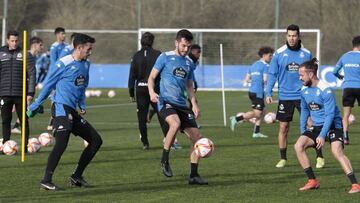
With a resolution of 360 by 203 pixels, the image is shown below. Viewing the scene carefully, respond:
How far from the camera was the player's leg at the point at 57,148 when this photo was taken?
11.7 meters

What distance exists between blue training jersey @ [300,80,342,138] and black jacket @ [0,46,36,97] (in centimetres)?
598

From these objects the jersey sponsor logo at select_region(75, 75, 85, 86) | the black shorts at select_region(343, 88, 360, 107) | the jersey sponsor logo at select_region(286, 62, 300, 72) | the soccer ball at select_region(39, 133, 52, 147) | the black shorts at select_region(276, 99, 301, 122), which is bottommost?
the soccer ball at select_region(39, 133, 52, 147)

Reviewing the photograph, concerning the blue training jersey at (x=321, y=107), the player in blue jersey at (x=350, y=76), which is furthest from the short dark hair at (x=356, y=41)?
the blue training jersey at (x=321, y=107)

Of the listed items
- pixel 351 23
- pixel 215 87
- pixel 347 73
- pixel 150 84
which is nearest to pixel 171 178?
pixel 150 84

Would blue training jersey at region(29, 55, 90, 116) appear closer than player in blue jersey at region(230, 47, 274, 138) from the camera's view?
Yes

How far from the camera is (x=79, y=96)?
479 inches

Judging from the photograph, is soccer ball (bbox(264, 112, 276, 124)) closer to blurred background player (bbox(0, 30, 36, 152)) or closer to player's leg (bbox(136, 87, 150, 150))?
player's leg (bbox(136, 87, 150, 150))

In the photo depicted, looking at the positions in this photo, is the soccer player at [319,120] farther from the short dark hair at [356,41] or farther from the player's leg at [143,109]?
the short dark hair at [356,41]

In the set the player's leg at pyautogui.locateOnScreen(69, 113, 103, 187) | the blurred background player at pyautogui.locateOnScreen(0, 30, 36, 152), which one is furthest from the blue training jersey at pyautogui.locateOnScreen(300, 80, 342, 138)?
the blurred background player at pyautogui.locateOnScreen(0, 30, 36, 152)

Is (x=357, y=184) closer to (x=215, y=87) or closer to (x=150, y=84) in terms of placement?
(x=150, y=84)

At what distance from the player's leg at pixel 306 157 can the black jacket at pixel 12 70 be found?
19.7 feet

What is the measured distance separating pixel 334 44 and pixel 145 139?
37619 millimetres

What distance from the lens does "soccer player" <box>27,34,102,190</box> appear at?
11.8 metres

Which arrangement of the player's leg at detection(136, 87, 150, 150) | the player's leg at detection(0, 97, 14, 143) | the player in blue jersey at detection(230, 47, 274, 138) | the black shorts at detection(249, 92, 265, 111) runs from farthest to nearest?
the player in blue jersey at detection(230, 47, 274, 138), the black shorts at detection(249, 92, 265, 111), the player's leg at detection(136, 87, 150, 150), the player's leg at detection(0, 97, 14, 143)
